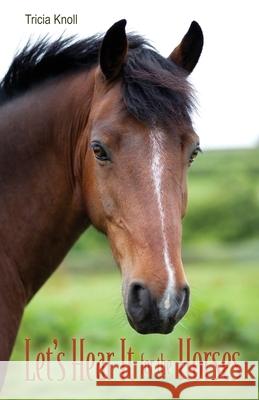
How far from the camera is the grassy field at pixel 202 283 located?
9.88 meters

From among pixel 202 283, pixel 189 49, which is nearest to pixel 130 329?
pixel 189 49

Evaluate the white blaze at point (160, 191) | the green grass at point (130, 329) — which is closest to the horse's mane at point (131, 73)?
the white blaze at point (160, 191)

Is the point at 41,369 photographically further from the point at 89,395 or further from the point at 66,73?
the point at 66,73

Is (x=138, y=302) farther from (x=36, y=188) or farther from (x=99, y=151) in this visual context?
(x=36, y=188)

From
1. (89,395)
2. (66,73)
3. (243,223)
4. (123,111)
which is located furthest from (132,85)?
(243,223)

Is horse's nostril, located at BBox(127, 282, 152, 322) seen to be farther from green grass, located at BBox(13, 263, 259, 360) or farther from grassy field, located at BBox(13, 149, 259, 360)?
grassy field, located at BBox(13, 149, 259, 360)

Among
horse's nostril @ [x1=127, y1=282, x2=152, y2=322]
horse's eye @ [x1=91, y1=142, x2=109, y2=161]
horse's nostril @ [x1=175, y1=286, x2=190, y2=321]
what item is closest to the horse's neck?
horse's eye @ [x1=91, y1=142, x2=109, y2=161]

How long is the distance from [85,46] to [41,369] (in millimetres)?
3083

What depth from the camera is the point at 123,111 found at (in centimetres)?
338

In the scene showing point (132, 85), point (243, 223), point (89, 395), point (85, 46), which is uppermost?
point (243, 223)

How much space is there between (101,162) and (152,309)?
82 centimetres

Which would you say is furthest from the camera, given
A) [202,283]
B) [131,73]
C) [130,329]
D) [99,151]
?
[202,283]

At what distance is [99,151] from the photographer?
11.0 feet

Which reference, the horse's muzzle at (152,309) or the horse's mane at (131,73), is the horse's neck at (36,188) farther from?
the horse's muzzle at (152,309)
